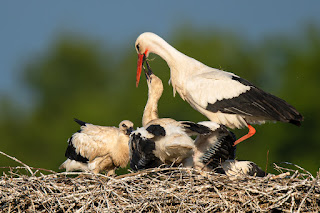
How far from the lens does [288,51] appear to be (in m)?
25.6

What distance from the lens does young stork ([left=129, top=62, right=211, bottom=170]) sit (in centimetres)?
654

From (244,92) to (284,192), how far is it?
2.03 meters

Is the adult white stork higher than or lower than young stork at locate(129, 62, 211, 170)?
higher

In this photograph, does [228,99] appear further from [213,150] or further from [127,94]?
[127,94]

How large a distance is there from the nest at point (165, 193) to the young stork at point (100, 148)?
1.84 m

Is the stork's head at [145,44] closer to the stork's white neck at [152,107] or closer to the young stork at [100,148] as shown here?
the stork's white neck at [152,107]

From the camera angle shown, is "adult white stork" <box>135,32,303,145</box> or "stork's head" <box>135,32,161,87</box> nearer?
"adult white stork" <box>135,32,303,145</box>

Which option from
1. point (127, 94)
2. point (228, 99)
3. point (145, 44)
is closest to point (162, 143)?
point (228, 99)

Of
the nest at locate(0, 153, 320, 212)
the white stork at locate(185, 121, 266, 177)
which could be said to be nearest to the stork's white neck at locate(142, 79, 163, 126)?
the white stork at locate(185, 121, 266, 177)

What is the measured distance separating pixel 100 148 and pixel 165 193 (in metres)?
2.50

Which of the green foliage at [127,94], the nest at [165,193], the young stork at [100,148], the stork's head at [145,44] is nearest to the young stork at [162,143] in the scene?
the nest at [165,193]

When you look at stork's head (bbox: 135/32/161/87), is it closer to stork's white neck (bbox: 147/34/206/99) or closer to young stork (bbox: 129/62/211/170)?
stork's white neck (bbox: 147/34/206/99)

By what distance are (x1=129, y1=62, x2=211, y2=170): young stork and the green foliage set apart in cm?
1207

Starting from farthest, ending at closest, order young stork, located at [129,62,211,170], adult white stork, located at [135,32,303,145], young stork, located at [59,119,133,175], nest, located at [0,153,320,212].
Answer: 1. young stork, located at [59,119,133,175]
2. adult white stork, located at [135,32,303,145]
3. young stork, located at [129,62,211,170]
4. nest, located at [0,153,320,212]
